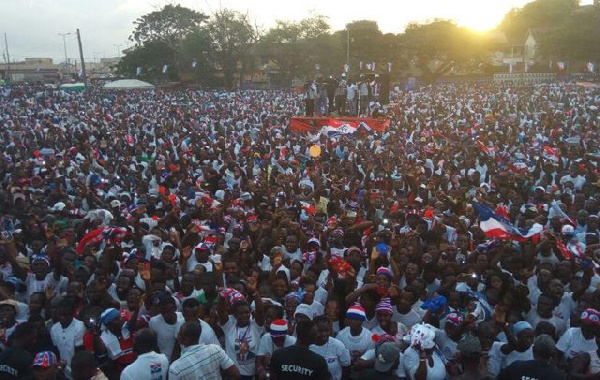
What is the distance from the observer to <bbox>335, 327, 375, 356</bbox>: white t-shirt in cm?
404

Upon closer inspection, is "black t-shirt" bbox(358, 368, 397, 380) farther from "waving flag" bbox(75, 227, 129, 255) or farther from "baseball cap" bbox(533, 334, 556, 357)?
"waving flag" bbox(75, 227, 129, 255)

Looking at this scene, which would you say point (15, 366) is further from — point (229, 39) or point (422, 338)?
point (229, 39)

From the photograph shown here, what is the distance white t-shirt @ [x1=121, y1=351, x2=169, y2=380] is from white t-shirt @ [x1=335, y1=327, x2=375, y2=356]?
1.35 m

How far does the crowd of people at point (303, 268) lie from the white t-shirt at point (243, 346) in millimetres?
16

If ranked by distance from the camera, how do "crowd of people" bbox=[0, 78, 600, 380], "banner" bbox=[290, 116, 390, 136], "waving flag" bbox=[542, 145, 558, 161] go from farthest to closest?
"banner" bbox=[290, 116, 390, 136]
"waving flag" bbox=[542, 145, 558, 161]
"crowd of people" bbox=[0, 78, 600, 380]

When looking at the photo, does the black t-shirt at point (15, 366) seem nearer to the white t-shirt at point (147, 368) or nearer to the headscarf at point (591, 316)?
the white t-shirt at point (147, 368)

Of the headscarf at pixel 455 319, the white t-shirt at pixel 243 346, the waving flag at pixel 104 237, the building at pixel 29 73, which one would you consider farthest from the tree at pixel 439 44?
the white t-shirt at pixel 243 346

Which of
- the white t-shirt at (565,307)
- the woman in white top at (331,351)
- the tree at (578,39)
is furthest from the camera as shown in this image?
the tree at (578,39)

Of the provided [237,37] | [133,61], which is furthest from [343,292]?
[133,61]

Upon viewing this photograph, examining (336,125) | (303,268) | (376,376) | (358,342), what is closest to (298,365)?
(376,376)

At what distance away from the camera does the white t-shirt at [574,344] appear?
162 inches

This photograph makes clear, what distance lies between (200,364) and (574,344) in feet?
9.48

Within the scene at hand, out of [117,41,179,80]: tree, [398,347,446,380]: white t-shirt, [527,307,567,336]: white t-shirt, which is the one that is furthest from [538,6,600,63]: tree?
[398,347,446,380]: white t-shirt

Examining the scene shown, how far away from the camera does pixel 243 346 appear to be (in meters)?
4.13
